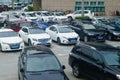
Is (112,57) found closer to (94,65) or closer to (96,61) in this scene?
(96,61)

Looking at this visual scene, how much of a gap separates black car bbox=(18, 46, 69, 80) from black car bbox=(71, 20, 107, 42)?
12.9m

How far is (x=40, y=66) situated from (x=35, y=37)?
37.7 feet

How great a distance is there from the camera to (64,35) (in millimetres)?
27250

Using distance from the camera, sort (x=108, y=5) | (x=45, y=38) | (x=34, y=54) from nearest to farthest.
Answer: (x=34, y=54) < (x=45, y=38) < (x=108, y=5)

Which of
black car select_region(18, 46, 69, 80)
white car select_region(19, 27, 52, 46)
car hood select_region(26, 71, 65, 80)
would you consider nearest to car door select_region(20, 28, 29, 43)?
white car select_region(19, 27, 52, 46)

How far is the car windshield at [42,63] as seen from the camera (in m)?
14.3

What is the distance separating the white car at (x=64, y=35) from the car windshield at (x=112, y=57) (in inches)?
452

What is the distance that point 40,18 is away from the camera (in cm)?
4644

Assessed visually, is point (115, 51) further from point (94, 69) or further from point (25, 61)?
point (25, 61)

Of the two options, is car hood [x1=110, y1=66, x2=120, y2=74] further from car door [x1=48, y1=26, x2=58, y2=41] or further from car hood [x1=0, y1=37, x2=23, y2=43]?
car door [x1=48, y1=26, x2=58, y2=41]

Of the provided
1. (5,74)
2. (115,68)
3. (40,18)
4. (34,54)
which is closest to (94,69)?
(115,68)

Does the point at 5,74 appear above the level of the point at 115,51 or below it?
below

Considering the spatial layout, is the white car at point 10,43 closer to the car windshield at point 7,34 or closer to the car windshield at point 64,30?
the car windshield at point 7,34

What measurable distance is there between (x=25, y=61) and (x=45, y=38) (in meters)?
11.1
